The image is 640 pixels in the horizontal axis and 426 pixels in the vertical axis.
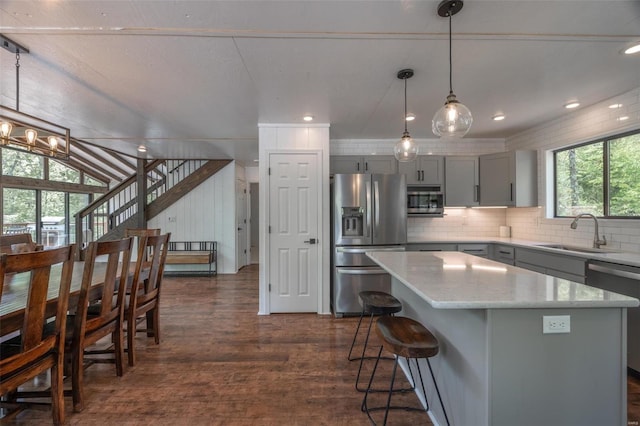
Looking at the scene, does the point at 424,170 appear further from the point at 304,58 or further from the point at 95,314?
the point at 95,314

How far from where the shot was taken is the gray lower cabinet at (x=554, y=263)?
250 centimetres

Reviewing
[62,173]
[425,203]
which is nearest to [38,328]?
[425,203]

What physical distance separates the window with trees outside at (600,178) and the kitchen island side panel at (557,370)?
237 centimetres

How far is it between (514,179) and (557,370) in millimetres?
3182

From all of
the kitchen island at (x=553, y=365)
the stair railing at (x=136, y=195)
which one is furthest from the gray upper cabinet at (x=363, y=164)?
the stair railing at (x=136, y=195)

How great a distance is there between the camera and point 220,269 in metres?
5.79

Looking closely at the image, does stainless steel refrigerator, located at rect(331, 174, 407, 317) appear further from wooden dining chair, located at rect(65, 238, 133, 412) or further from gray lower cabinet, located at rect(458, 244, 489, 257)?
wooden dining chair, located at rect(65, 238, 133, 412)

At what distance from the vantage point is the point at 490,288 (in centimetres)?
132

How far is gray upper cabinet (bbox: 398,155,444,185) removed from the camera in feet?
13.1

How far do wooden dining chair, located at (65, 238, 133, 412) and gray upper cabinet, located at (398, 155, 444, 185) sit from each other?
3.47 meters

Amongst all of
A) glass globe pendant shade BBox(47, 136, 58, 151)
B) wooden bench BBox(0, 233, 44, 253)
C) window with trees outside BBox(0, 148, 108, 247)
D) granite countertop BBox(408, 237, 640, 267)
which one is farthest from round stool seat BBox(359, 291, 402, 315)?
window with trees outside BBox(0, 148, 108, 247)

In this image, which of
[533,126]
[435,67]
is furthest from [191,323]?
[533,126]

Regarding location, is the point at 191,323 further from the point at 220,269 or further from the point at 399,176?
the point at 399,176

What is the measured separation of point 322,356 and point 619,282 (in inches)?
99.4
